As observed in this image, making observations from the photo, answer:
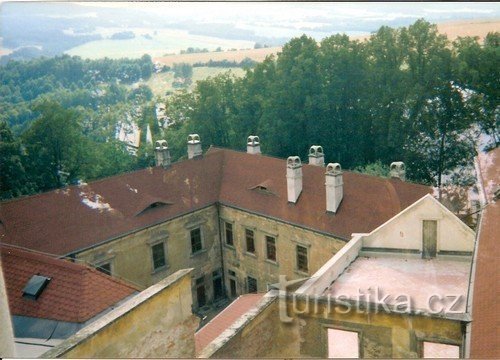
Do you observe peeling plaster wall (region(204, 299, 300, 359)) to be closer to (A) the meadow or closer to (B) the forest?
(B) the forest

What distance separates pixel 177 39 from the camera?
23266 millimetres

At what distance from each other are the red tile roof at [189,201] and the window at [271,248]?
2.98ft

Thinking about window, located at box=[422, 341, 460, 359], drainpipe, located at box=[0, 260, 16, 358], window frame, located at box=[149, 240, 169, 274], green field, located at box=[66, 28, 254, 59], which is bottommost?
window frame, located at box=[149, 240, 169, 274]

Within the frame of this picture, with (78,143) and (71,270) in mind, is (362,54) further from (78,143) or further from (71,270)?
(71,270)

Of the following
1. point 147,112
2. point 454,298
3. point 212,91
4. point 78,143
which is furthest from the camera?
point 147,112

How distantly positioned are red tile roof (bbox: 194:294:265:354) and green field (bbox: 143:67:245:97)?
65.7 feet

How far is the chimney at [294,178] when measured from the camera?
18.5 meters

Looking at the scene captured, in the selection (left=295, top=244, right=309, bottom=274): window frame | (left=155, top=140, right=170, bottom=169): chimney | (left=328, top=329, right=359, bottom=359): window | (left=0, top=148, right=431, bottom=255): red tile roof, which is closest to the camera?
(left=328, top=329, right=359, bottom=359): window

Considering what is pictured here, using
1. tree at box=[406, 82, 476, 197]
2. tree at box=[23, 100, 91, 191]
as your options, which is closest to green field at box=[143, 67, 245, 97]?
tree at box=[23, 100, 91, 191]

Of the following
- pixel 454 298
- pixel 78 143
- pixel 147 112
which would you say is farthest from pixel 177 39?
pixel 454 298

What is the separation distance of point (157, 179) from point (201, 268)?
3546mm

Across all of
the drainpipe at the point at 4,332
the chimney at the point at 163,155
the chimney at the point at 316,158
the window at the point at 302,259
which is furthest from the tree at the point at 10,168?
the drainpipe at the point at 4,332

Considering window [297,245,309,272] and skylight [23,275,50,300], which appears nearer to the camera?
skylight [23,275,50,300]

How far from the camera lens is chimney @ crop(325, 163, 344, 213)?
17375 millimetres
